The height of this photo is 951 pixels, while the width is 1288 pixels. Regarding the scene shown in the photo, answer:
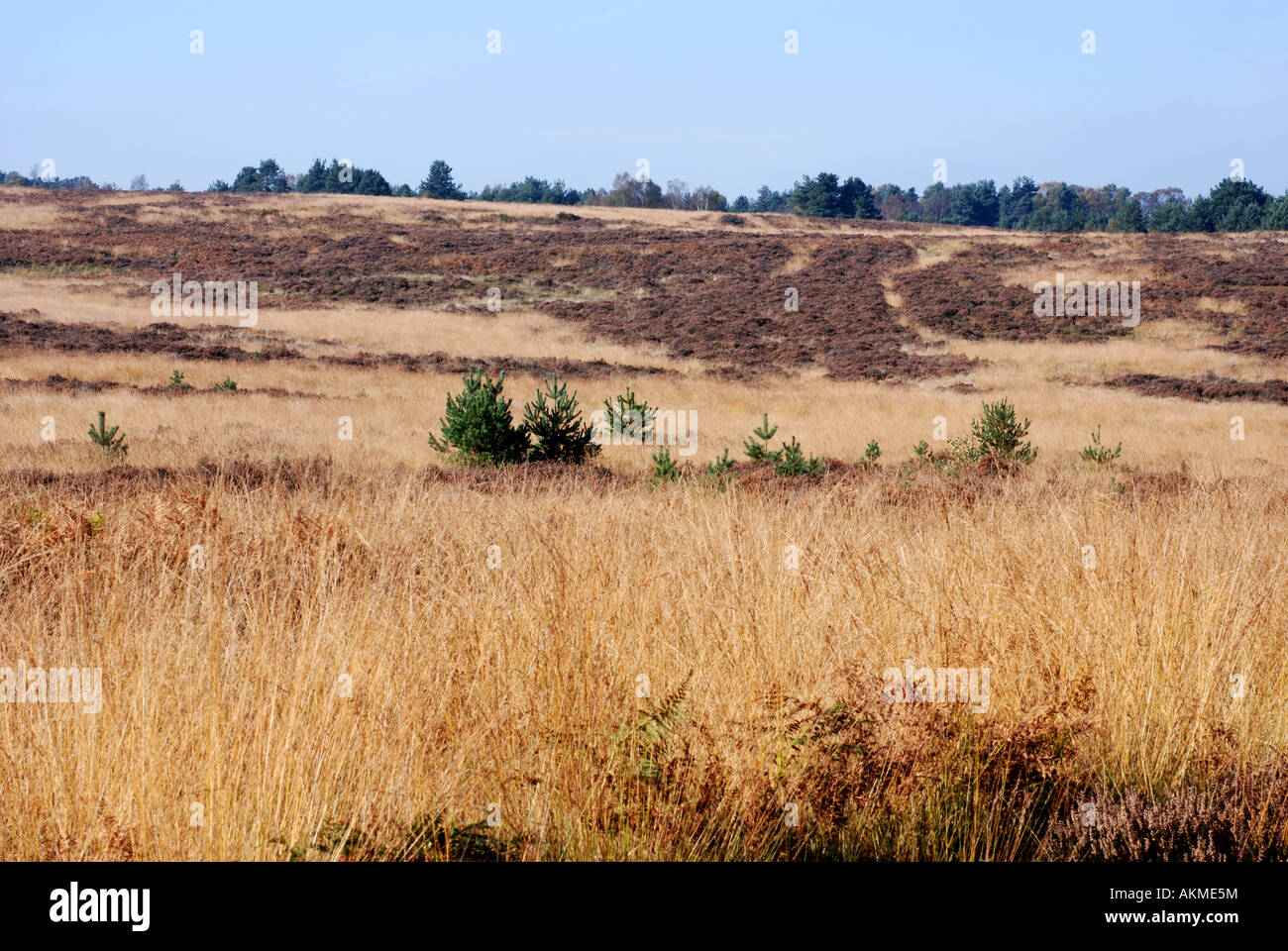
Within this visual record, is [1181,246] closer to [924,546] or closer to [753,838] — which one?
[924,546]

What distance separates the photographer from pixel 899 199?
153125 mm

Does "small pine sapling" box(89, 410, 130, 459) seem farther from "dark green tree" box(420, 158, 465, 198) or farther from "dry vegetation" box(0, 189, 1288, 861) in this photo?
"dark green tree" box(420, 158, 465, 198)

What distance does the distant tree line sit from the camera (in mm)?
77250

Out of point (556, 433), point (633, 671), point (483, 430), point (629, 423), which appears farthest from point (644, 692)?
point (629, 423)

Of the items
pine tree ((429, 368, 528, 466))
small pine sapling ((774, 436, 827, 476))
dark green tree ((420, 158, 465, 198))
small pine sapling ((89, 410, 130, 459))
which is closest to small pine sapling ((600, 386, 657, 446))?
pine tree ((429, 368, 528, 466))

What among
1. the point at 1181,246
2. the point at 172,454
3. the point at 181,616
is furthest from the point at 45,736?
the point at 1181,246

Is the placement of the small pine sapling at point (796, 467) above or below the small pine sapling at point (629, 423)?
below

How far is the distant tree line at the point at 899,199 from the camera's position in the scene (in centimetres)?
7725

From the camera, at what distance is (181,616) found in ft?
14.1

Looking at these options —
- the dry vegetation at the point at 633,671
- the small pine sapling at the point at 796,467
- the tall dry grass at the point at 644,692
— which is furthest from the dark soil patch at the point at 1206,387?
the tall dry grass at the point at 644,692

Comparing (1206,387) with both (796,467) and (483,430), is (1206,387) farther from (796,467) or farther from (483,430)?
(483,430)

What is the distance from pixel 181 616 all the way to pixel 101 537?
6.78 feet

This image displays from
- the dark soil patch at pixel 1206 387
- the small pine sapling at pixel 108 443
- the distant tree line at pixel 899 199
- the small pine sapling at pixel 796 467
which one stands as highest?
the distant tree line at pixel 899 199

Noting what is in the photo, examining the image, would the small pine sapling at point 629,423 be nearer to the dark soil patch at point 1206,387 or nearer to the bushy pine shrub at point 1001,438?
the bushy pine shrub at point 1001,438
